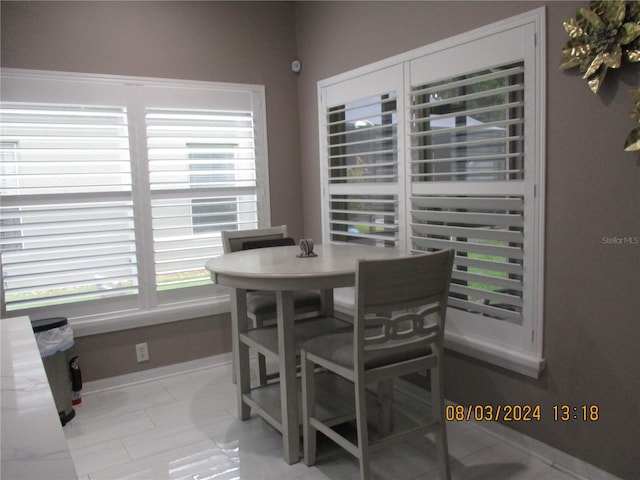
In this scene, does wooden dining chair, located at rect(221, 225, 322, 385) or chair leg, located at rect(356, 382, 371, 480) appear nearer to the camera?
chair leg, located at rect(356, 382, 371, 480)

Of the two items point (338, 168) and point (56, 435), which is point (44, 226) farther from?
point (56, 435)

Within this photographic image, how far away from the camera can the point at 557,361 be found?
7.56 feet

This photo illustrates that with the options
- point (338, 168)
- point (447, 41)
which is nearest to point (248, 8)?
point (338, 168)

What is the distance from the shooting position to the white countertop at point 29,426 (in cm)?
68

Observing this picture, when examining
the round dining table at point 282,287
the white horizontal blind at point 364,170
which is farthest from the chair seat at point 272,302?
the white horizontal blind at point 364,170

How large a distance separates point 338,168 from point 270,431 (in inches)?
71.9

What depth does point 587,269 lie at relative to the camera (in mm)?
2156

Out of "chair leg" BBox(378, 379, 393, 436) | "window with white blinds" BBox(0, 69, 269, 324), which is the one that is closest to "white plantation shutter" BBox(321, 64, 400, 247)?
"window with white blinds" BBox(0, 69, 269, 324)

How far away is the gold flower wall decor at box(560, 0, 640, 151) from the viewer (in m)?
1.90

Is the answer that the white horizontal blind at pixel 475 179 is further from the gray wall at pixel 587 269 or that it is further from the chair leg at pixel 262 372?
the chair leg at pixel 262 372

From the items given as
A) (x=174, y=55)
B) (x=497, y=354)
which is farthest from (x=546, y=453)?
(x=174, y=55)

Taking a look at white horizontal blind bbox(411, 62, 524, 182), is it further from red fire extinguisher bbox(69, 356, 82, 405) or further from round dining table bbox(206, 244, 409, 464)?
red fire extinguisher bbox(69, 356, 82, 405)

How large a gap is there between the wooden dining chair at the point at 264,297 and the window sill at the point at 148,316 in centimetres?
49

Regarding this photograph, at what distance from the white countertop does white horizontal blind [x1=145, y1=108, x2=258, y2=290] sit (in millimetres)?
2411
